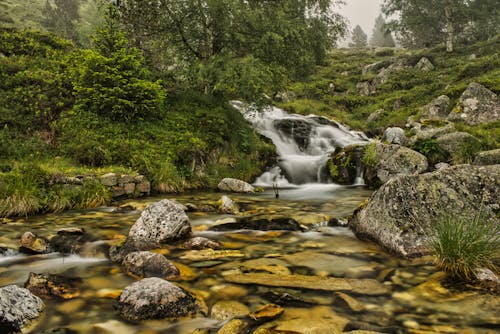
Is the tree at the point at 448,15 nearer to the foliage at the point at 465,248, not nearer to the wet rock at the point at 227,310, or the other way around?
the foliage at the point at 465,248

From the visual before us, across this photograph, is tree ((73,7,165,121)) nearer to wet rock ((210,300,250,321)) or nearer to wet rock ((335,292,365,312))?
wet rock ((210,300,250,321))

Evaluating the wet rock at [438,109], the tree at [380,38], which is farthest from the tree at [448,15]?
the tree at [380,38]

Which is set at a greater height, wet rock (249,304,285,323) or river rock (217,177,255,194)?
river rock (217,177,255,194)

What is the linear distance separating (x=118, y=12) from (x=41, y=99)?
687cm

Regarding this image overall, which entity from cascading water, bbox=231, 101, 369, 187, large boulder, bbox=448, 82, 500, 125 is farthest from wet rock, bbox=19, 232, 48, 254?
large boulder, bbox=448, 82, 500, 125

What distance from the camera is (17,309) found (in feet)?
8.84

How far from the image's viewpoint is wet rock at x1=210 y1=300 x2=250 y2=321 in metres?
2.87

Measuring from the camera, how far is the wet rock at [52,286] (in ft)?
10.7

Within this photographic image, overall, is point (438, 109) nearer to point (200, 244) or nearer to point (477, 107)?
point (477, 107)

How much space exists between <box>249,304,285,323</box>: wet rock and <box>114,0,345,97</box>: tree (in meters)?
10.2

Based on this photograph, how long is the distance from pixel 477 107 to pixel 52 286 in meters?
20.1

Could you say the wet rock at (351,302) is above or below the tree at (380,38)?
below

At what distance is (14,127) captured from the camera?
10188 mm

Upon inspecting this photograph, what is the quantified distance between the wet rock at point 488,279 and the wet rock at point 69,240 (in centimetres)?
487
